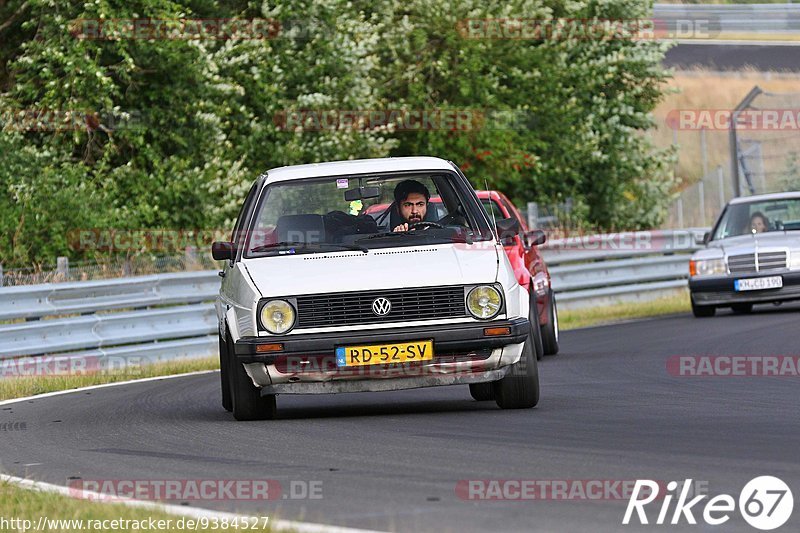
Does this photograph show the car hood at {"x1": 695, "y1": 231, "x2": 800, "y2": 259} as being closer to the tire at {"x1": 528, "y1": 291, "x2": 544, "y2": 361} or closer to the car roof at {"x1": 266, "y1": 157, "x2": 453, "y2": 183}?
the tire at {"x1": 528, "y1": 291, "x2": 544, "y2": 361}

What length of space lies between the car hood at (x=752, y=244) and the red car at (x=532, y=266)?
480 cm

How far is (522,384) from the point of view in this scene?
34.3ft

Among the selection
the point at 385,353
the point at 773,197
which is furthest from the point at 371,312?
the point at 773,197

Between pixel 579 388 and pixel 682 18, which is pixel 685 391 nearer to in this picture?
pixel 579 388

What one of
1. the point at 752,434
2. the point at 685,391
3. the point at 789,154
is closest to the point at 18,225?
the point at 685,391

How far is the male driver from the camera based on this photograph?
1120 centimetres

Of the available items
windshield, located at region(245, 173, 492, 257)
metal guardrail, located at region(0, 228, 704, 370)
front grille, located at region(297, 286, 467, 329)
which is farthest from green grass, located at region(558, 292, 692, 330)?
front grille, located at region(297, 286, 467, 329)

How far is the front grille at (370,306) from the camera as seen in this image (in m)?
10.1

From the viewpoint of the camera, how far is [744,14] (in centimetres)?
6172

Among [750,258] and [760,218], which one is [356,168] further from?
[760,218]

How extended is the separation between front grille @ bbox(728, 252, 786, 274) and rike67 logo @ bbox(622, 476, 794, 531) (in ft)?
44.9

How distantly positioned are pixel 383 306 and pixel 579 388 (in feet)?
8.59

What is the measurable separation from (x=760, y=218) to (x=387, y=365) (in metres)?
12.5

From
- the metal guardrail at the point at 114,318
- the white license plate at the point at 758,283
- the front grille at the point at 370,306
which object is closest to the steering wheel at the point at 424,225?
the front grille at the point at 370,306
